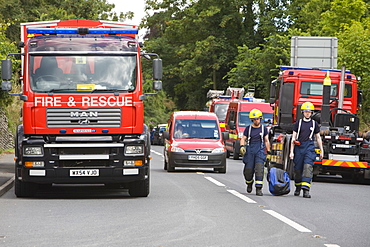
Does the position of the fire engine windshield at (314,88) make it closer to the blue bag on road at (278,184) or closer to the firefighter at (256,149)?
the blue bag on road at (278,184)

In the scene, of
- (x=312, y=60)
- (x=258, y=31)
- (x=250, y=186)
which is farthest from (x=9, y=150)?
(x=258, y=31)

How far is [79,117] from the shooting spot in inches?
588

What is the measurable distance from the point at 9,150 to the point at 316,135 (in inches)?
868

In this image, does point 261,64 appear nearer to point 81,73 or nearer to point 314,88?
point 314,88

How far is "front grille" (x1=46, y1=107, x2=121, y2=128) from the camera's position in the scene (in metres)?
14.9

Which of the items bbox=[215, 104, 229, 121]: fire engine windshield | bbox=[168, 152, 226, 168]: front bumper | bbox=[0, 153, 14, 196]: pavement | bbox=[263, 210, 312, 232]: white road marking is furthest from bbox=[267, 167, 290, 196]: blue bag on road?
bbox=[215, 104, 229, 121]: fire engine windshield

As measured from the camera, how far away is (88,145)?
14.8 m

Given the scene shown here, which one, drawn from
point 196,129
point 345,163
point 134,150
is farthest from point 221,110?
point 134,150

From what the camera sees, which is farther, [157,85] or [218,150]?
[218,150]

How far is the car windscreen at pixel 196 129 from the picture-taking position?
84.3ft

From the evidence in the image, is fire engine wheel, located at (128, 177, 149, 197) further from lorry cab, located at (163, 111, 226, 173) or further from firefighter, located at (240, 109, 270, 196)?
lorry cab, located at (163, 111, 226, 173)

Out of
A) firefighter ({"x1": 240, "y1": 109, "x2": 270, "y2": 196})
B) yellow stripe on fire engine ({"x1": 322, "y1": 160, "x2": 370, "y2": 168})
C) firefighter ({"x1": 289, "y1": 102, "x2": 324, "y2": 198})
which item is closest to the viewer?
firefighter ({"x1": 240, "y1": 109, "x2": 270, "y2": 196})

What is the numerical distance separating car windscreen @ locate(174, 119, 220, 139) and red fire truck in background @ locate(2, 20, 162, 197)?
10.4 meters

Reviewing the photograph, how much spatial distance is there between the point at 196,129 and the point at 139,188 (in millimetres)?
10265
